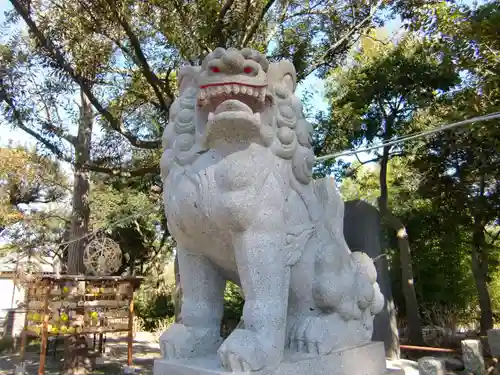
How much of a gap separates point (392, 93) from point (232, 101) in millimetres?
6624

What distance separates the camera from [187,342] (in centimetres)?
191

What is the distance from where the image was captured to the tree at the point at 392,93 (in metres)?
7.46

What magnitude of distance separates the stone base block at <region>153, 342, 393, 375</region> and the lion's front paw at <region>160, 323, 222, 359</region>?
0.14ft

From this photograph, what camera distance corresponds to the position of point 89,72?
5980 mm

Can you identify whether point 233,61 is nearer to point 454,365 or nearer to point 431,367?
point 431,367

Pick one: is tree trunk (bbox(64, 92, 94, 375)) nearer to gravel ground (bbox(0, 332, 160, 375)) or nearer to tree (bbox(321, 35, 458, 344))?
gravel ground (bbox(0, 332, 160, 375))

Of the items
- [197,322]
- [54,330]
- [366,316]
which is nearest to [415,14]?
[366,316]

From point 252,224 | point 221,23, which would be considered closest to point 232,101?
point 252,224

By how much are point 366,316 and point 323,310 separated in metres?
0.30

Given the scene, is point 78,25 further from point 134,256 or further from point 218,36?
point 134,256

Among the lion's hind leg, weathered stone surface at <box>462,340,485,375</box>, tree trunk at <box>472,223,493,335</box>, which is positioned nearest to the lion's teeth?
the lion's hind leg

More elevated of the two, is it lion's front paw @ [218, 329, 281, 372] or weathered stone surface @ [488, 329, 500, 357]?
lion's front paw @ [218, 329, 281, 372]

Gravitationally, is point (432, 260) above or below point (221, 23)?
below

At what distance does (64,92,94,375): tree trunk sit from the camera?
6.93 m
